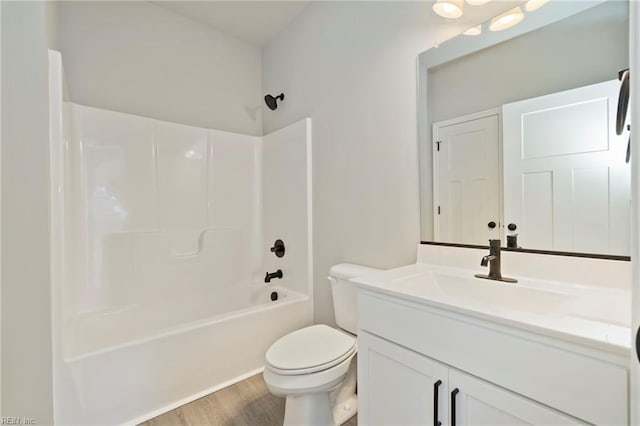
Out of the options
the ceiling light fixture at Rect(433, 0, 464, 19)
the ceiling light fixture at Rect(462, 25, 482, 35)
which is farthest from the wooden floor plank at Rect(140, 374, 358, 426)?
the ceiling light fixture at Rect(433, 0, 464, 19)

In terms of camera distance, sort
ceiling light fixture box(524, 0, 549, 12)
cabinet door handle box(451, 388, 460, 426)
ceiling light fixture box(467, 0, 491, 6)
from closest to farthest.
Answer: cabinet door handle box(451, 388, 460, 426) < ceiling light fixture box(524, 0, 549, 12) < ceiling light fixture box(467, 0, 491, 6)

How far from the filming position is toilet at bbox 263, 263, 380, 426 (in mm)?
1244

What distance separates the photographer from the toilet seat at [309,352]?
1.26 m

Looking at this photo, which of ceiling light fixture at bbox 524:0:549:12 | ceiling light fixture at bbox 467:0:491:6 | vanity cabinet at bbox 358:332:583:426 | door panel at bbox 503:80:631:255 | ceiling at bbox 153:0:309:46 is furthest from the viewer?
ceiling at bbox 153:0:309:46

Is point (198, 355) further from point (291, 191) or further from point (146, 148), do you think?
point (146, 148)

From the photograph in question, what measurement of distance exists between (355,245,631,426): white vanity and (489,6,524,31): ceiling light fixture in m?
0.92

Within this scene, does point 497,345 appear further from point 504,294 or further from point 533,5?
point 533,5

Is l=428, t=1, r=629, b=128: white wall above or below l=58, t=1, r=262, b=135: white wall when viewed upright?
below

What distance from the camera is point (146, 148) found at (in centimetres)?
210

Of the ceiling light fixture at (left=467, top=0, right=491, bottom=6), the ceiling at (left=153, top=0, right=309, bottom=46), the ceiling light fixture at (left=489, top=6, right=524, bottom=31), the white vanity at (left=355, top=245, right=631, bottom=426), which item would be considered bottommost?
the white vanity at (left=355, top=245, right=631, bottom=426)

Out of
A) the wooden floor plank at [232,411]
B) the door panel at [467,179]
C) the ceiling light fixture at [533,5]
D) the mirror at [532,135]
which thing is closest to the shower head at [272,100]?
the mirror at [532,135]

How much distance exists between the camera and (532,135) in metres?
1.11

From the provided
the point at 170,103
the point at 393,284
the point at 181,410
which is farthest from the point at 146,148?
the point at 393,284

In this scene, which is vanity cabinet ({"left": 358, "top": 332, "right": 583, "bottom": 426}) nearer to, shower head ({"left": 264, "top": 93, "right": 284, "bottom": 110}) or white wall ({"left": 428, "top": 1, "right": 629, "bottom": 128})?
white wall ({"left": 428, "top": 1, "right": 629, "bottom": 128})
